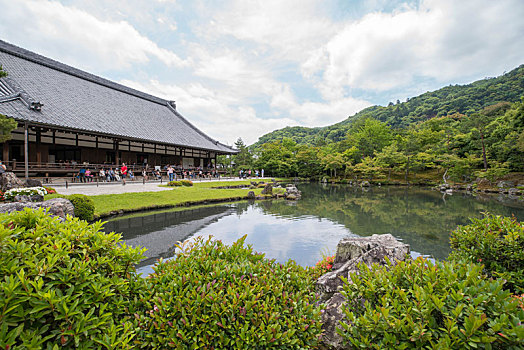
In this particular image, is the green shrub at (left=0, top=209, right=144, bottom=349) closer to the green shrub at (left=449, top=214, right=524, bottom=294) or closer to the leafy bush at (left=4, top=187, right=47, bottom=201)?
the green shrub at (left=449, top=214, right=524, bottom=294)

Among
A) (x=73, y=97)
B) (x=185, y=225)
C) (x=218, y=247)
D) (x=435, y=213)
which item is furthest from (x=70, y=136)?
(x=435, y=213)

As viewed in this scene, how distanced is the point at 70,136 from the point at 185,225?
49.7 ft

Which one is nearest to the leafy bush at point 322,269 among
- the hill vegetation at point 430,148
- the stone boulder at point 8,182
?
the stone boulder at point 8,182

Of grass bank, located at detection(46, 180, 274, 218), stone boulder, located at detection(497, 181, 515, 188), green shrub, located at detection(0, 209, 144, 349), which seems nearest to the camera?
green shrub, located at detection(0, 209, 144, 349)

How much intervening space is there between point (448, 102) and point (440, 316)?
8817 centimetres

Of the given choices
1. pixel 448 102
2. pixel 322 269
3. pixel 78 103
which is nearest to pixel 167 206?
pixel 322 269

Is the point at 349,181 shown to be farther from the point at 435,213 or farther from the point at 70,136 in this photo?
the point at 70,136

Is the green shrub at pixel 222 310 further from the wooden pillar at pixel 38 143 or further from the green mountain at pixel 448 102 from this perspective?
the green mountain at pixel 448 102

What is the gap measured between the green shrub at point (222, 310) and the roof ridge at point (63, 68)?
27.4m

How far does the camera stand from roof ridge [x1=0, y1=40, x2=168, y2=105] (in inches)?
741

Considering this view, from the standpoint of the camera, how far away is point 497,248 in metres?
2.82

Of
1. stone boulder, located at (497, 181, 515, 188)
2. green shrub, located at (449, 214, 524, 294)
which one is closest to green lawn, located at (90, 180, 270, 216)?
green shrub, located at (449, 214, 524, 294)

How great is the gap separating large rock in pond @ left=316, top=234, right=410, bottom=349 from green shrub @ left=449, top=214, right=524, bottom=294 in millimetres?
769

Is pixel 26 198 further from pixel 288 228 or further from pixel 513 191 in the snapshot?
pixel 513 191
